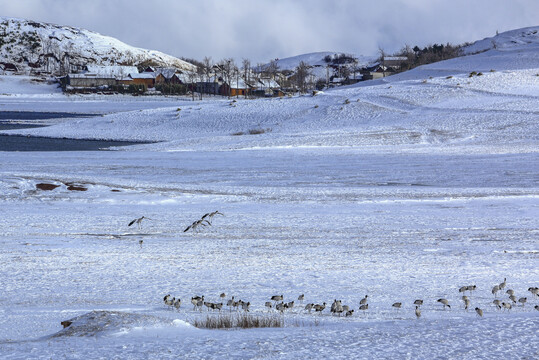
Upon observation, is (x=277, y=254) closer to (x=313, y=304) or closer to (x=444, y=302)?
(x=313, y=304)

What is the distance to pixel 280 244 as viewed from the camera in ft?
53.7

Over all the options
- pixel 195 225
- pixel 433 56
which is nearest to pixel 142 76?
pixel 433 56

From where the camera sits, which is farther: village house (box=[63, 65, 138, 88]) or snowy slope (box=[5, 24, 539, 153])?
village house (box=[63, 65, 138, 88])

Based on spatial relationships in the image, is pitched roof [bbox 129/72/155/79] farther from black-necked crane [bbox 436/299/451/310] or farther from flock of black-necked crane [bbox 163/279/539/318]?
black-necked crane [bbox 436/299/451/310]

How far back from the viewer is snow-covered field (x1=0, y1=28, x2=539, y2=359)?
7.96 m

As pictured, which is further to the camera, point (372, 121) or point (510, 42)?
point (510, 42)

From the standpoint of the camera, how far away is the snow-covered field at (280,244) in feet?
26.1

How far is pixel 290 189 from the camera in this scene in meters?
25.5

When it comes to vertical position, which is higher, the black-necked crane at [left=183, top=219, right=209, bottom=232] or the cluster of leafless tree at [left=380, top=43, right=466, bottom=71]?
the cluster of leafless tree at [left=380, top=43, right=466, bottom=71]

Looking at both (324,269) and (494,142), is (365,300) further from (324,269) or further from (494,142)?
(494,142)

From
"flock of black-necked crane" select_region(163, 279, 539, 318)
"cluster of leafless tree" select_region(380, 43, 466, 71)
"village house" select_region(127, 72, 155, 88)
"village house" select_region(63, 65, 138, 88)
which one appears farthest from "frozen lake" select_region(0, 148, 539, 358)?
"village house" select_region(127, 72, 155, 88)

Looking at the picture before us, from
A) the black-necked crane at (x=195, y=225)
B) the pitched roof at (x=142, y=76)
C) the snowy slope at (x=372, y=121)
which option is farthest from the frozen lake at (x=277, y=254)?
the pitched roof at (x=142, y=76)

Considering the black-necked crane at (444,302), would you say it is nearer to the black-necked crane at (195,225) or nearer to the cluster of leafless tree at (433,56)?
the black-necked crane at (195,225)

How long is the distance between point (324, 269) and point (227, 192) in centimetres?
1113
